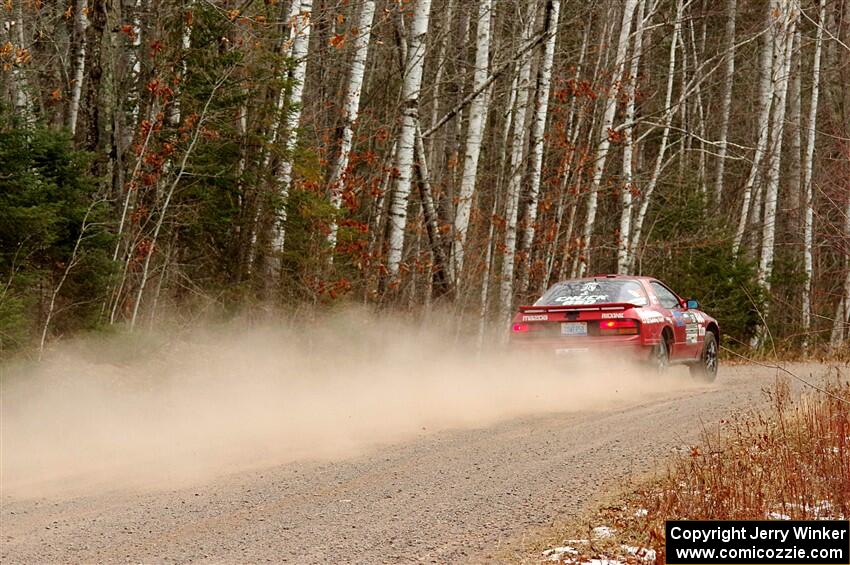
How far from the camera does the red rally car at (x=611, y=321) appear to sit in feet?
48.9

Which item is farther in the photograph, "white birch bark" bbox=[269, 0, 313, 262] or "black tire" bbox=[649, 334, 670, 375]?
"white birch bark" bbox=[269, 0, 313, 262]

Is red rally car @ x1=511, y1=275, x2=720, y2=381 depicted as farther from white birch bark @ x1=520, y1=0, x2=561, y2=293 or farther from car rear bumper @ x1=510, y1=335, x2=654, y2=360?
white birch bark @ x1=520, y1=0, x2=561, y2=293

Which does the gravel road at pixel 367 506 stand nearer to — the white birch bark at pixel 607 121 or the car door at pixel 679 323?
the car door at pixel 679 323

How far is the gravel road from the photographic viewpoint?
6926 millimetres

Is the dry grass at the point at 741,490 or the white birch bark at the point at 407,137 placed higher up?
the white birch bark at the point at 407,137

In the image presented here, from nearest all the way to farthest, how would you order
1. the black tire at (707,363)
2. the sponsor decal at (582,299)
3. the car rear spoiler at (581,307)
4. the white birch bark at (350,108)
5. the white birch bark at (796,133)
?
the car rear spoiler at (581,307) < the sponsor decal at (582,299) < the black tire at (707,363) < the white birch bark at (350,108) < the white birch bark at (796,133)

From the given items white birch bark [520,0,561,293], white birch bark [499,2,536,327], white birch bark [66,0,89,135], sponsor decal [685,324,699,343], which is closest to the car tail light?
sponsor decal [685,324,699,343]

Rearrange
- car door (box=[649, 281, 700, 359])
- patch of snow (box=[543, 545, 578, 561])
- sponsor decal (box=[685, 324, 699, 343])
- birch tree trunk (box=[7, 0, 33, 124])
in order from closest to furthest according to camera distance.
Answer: patch of snow (box=[543, 545, 578, 561]), birch tree trunk (box=[7, 0, 33, 124]), car door (box=[649, 281, 700, 359]), sponsor decal (box=[685, 324, 699, 343])

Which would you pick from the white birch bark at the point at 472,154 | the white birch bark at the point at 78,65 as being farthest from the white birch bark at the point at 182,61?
the white birch bark at the point at 472,154

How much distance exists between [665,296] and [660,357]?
54.8 inches

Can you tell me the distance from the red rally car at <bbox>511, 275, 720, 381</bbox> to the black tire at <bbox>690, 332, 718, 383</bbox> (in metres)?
0.67

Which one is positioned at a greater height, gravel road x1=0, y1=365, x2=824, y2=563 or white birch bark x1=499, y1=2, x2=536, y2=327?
white birch bark x1=499, y1=2, x2=536, y2=327

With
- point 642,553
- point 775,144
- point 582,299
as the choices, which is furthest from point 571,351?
point 775,144

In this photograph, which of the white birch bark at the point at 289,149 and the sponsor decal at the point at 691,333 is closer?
the white birch bark at the point at 289,149
